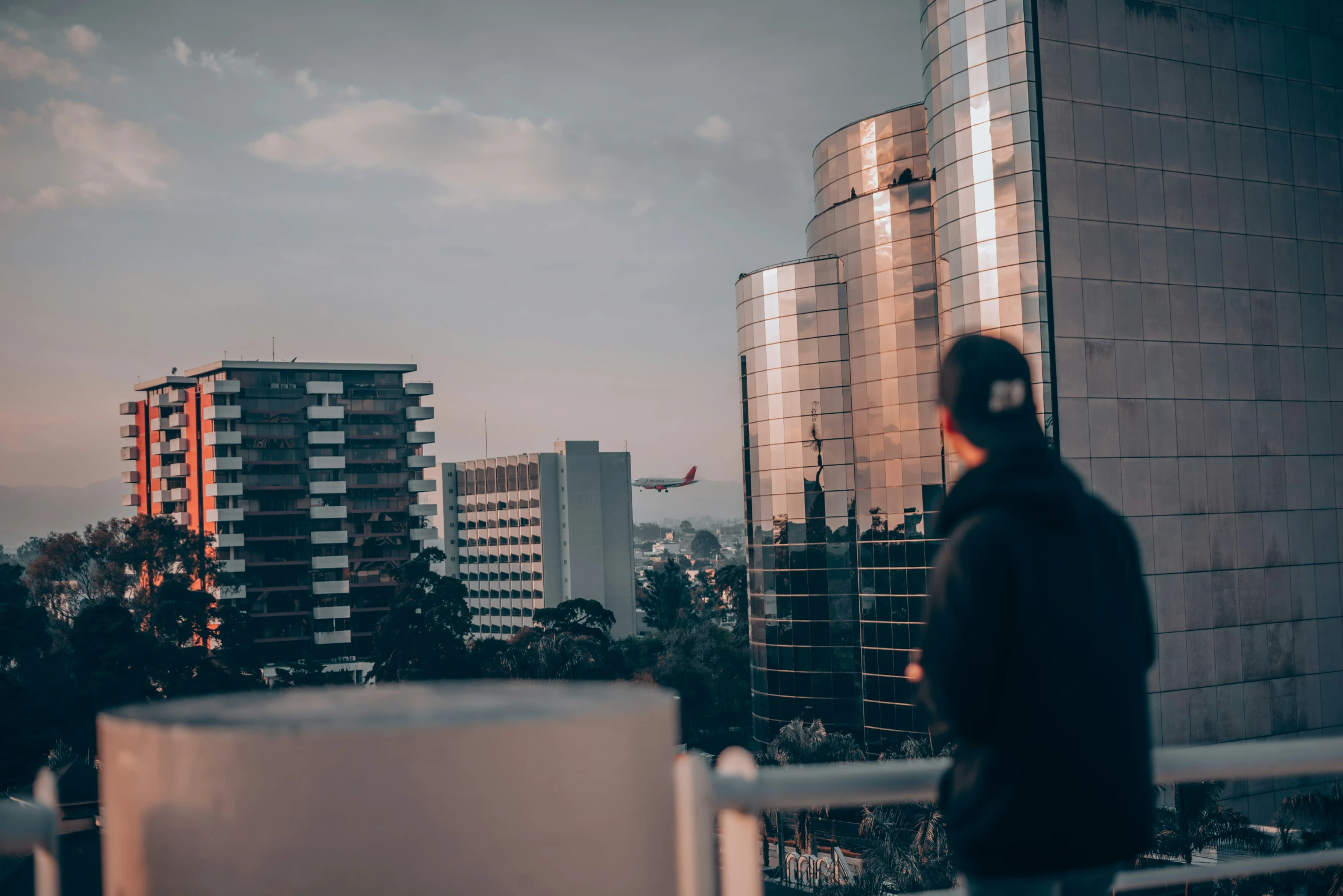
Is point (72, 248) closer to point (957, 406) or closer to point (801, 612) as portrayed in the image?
point (801, 612)

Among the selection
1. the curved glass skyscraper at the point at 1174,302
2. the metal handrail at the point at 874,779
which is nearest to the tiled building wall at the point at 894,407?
the curved glass skyscraper at the point at 1174,302

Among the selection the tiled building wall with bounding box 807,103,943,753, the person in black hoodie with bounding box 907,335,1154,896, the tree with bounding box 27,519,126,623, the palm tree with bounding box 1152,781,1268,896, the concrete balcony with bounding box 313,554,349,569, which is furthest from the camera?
the concrete balcony with bounding box 313,554,349,569

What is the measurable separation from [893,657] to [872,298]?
13360 millimetres

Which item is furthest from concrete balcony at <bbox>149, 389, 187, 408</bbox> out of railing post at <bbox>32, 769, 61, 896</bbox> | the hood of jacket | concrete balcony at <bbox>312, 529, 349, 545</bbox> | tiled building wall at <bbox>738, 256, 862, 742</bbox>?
the hood of jacket

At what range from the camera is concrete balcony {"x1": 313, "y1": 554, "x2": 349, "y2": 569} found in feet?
271

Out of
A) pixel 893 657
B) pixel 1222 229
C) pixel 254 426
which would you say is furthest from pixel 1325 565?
pixel 254 426

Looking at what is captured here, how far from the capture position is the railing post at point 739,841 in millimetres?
2246

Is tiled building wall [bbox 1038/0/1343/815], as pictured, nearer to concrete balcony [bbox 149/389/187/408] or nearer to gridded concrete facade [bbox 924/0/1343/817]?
gridded concrete facade [bbox 924/0/1343/817]

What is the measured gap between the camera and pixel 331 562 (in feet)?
273

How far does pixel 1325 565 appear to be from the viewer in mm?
36031

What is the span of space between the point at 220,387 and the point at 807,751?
6330 cm

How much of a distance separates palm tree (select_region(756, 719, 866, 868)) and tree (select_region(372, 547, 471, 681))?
890 inches

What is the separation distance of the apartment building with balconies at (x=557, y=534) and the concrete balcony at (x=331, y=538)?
109 feet

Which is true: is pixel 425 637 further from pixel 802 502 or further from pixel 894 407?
pixel 894 407
